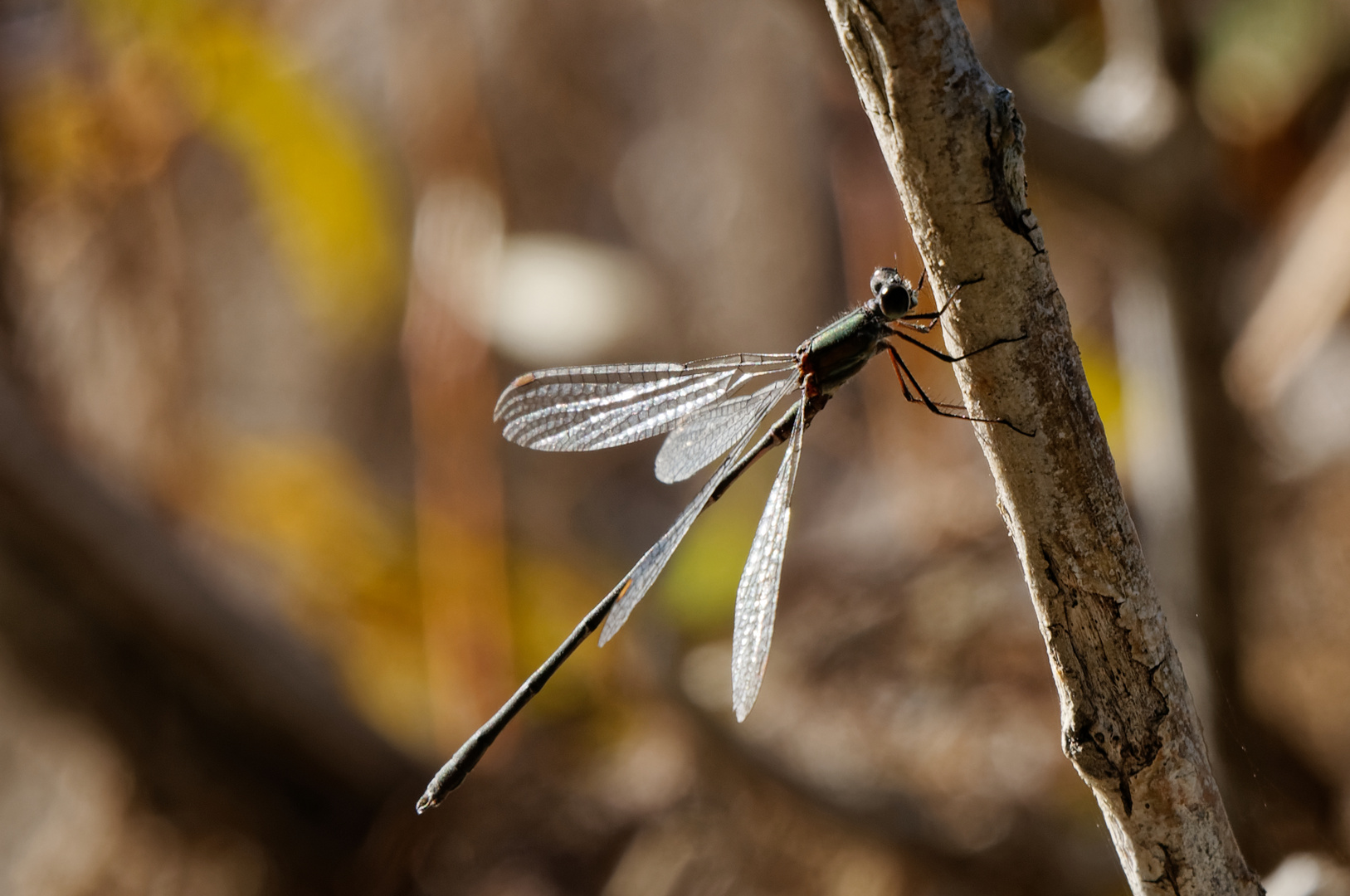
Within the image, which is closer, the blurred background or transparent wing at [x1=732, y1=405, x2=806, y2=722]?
transparent wing at [x1=732, y1=405, x2=806, y2=722]

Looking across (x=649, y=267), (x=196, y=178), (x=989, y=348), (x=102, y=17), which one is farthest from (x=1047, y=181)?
(x=196, y=178)

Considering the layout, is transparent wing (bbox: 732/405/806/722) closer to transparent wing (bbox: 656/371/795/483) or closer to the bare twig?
transparent wing (bbox: 656/371/795/483)

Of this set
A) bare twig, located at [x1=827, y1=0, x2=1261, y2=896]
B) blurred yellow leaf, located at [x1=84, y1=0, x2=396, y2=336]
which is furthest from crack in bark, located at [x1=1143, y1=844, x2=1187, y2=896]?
blurred yellow leaf, located at [x1=84, y1=0, x2=396, y2=336]

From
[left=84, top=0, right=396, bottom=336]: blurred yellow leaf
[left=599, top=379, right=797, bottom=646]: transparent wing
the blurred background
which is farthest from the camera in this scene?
[left=84, top=0, right=396, bottom=336]: blurred yellow leaf

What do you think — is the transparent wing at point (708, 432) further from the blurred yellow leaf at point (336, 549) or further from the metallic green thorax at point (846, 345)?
the blurred yellow leaf at point (336, 549)

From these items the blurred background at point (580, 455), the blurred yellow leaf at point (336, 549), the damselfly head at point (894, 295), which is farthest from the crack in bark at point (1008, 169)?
the blurred yellow leaf at point (336, 549)

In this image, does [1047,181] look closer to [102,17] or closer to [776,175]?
[776,175]

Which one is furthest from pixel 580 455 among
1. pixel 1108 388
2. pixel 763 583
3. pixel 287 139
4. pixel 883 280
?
pixel 883 280

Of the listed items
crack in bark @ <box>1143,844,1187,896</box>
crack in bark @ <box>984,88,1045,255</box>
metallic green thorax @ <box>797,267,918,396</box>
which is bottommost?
crack in bark @ <box>1143,844,1187,896</box>
